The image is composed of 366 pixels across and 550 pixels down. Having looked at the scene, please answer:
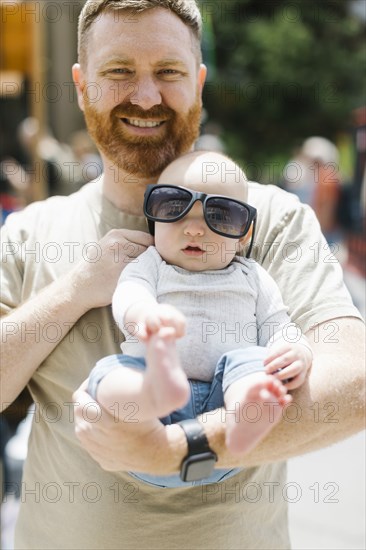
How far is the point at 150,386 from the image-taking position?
1.37 m

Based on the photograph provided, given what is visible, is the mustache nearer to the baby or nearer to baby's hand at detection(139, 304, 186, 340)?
the baby

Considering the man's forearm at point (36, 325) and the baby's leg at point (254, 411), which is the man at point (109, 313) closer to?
the man's forearm at point (36, 325)

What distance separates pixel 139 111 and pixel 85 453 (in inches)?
38.1

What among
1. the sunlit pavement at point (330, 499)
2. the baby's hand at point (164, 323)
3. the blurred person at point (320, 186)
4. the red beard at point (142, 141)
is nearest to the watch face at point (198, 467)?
the baby's hand at point (164, 323)

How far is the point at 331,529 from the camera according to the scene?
156 inches

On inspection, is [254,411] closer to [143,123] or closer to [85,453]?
[85,453]

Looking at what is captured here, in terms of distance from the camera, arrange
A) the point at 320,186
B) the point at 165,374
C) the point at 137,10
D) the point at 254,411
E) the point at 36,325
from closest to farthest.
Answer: the point at 165,374 < the point at 254,411 < the point at 36,325 < the point at 137,10 < the point at 320,186

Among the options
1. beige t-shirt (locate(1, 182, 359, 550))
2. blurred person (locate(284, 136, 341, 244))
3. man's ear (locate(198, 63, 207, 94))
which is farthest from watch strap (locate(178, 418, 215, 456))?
blurred person (locate(284, 136, 341, 244))

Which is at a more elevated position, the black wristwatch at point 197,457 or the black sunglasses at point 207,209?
the black sunglasses at point 207,209

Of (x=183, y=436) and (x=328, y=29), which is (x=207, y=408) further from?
(x=328, y=29)

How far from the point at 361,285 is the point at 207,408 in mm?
8367

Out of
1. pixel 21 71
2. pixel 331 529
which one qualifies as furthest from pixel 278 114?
pixel 331 529

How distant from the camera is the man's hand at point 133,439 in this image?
1.46m

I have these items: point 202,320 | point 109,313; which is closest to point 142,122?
point 109,313
